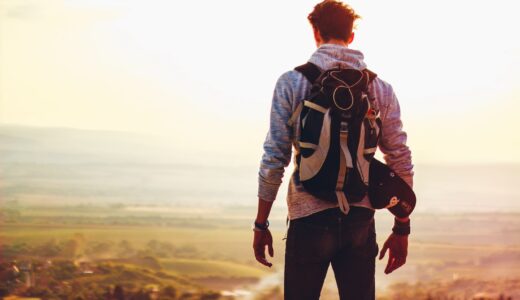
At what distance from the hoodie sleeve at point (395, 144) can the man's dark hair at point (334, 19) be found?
8.2 inches

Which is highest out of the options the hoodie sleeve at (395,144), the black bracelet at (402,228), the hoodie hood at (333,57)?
the hoodie hood at (333,57)

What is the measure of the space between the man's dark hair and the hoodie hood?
39 mm

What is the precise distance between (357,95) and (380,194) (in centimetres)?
28

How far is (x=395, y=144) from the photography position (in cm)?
236

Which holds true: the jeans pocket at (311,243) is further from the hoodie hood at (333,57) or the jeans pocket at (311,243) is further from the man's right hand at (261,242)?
the hoodie hood at (333,57)

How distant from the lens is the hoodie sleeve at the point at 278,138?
2197mm

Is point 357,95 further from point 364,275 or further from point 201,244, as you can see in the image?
point 201,244

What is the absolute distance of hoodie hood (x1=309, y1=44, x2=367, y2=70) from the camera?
222 cm

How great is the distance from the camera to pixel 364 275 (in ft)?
7.48

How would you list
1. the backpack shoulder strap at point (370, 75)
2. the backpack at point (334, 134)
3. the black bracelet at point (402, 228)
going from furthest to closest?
the black bracelet at point (402, 228)
the backpack shoulder strap at point (370, 75)
the backpack at point (334, 134)

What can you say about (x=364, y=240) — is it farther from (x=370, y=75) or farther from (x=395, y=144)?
(x=370, y=75)

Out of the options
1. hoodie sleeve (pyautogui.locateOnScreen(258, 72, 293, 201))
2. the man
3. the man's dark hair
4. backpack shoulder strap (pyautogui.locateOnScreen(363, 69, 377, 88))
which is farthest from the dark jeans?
the man's dark hair

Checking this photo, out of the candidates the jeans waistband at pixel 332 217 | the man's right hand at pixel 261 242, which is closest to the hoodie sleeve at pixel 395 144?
the jeans waistband at pixel 332 217

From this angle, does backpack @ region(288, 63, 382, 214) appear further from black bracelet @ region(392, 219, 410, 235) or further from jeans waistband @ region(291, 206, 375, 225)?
black bracelet @ region(392, 219, 410, 235)
